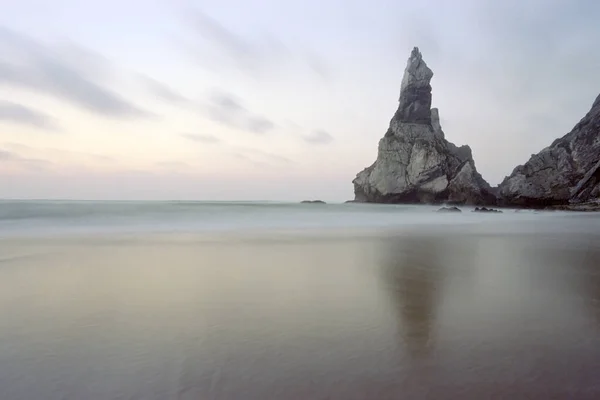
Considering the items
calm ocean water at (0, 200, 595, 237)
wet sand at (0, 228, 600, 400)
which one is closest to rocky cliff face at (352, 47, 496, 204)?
calm ocean water at (0, 200, 595, 237)

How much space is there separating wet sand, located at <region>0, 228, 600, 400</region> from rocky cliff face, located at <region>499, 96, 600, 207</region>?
49219 mm

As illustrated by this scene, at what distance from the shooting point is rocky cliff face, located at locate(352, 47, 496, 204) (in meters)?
71.9

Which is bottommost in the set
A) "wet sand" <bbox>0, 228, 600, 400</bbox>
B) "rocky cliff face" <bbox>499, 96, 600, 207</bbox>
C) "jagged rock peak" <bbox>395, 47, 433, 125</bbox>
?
"wet sand" <bbox>0, 228, 600, 400</bbox>

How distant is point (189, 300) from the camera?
5.04 m

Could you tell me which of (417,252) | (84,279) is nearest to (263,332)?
(84,279)

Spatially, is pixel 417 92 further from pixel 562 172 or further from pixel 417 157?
pixel 562 172

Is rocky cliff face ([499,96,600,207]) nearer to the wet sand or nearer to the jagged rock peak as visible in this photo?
the jagged rock peak

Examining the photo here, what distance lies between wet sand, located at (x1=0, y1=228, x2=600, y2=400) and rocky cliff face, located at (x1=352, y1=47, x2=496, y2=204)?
6455cm

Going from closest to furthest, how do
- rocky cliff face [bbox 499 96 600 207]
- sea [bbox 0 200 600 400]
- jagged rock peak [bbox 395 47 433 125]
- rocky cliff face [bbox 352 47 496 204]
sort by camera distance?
sea [bbox 0 200 600 400] < rocky cliff face [bbox 499 96 600 207] < rocky cliff face [bbox 352 47 496 204] < jagged rock peak [bbox 395 47 433 125]

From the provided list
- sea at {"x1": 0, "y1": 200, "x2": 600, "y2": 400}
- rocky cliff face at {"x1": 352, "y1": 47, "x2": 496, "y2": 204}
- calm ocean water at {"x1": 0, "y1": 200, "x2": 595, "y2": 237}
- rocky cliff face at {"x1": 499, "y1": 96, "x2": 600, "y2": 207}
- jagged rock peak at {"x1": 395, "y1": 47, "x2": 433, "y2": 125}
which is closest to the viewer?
sea at {"x1": 0, "y1": 200, "x2": 600, "y2": 400}

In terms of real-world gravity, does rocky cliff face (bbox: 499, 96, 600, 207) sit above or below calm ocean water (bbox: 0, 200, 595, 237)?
above

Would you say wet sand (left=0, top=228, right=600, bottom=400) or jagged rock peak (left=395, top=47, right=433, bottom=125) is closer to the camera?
wet sand (left=0, top=228, right=600, bottom=400)

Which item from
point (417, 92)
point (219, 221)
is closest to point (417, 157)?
point (417, 92)

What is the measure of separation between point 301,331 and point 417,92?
84.9m
